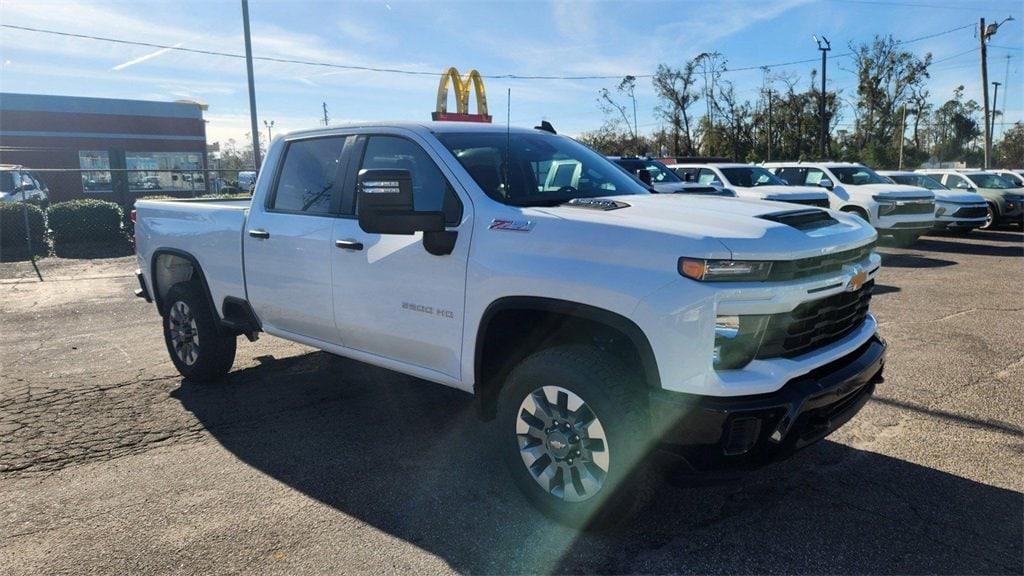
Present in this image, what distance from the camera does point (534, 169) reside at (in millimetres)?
3977

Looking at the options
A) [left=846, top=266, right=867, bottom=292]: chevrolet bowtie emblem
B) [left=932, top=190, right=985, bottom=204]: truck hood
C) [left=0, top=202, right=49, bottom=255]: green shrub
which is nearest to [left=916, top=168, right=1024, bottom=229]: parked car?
[left=932, top=190, right=985, bottom=204]: truck hood

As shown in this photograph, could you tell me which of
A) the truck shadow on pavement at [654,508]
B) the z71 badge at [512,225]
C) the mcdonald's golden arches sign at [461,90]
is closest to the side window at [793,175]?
the mcdonald's golden arches sign at [461,90]

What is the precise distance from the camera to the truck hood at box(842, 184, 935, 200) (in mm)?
14070

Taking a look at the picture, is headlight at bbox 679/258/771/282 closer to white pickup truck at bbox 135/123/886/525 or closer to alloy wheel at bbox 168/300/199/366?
white pickup truck at bbox 135/123/886/525

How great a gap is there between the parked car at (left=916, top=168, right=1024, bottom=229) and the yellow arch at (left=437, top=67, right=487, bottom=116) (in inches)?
511

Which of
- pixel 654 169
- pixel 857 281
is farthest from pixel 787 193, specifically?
pixel 857 281

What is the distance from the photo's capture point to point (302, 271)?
4.43m

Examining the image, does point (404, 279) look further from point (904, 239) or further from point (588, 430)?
point (904, 239)

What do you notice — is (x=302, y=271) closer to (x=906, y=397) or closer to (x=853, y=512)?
(x=853, y=512)

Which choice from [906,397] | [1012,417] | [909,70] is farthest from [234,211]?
[909,70]

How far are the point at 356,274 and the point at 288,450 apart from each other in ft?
3.94

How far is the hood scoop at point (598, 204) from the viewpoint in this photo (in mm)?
3430

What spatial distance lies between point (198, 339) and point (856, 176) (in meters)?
14.5

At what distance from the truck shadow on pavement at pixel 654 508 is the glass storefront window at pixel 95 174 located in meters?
34.7
